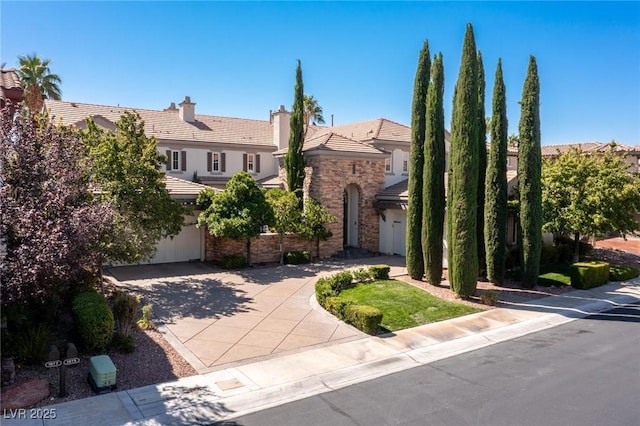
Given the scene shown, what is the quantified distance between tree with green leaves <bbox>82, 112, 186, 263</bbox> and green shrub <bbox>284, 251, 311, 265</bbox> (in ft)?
22.9

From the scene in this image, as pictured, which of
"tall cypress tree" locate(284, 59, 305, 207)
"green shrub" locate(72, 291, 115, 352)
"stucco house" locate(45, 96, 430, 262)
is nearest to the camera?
"green shrub" locate(72, 291, 115, 352)

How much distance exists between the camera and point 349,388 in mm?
9234

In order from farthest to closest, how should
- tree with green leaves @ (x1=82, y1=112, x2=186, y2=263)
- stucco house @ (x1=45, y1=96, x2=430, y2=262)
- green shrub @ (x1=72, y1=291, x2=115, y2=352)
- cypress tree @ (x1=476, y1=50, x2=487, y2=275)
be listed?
stucco house @ (x1=45, y1=96, x2=430, y2=262), cypress tree @ (x1=476, y1=50, x2=487, y2=275), tree with green leaves @ (x1=82, y1=112, x2=186, y2=263), green shrub @ (x1=72, y1=291, x2=115, y2=352)

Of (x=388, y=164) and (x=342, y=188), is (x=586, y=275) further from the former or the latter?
(x=388, y=164)

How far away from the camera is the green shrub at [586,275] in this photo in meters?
18.6

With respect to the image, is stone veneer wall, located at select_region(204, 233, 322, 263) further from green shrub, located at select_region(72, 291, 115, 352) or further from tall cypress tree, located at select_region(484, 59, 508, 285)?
green shrub, located at select_region(72, 291, 115, 352)

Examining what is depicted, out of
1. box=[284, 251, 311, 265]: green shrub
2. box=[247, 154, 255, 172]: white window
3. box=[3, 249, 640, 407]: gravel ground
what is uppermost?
box=[247, 154, 255, 172]: white window

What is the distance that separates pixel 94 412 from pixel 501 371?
8255 millimetres

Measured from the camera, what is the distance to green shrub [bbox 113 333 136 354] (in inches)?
405

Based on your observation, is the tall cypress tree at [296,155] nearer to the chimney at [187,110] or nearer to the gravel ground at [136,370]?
the chimney at [187,110]

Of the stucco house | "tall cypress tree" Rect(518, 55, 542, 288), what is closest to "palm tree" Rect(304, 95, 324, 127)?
the stucco house

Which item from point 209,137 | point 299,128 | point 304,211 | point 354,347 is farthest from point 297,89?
point 354,347

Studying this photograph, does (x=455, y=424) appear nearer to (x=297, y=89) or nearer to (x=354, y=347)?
(x=354, y=347)

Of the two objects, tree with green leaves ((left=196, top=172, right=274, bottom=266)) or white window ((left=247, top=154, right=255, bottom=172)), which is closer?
tree with green leaves ((left=196, top=172, right=274, bottom=266))
